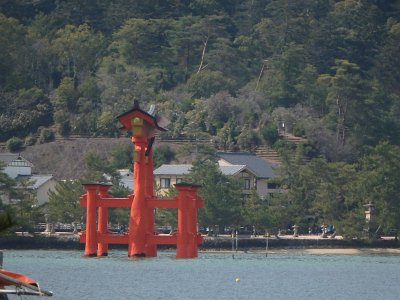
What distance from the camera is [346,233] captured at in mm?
81562

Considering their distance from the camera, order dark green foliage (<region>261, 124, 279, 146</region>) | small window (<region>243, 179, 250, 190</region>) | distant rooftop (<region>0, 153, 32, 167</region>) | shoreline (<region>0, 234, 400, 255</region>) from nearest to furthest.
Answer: shoreline (<region>0, 234, 400, 255</region>)
small window (<region>243, 179, 250, 190</region>)
distant rooftop (<region>0, 153, 32, 167</region>)
dark green foliage (<region>261, 124, 279, 146</region>)

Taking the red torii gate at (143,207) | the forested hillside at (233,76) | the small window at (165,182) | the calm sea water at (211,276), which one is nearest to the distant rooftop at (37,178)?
the small window at (165,182)

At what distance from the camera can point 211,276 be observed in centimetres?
6050

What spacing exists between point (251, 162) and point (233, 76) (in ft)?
57.7

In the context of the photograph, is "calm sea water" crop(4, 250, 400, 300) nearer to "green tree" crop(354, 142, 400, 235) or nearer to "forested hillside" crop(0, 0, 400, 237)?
"green tree" crop(354, 142, 400, 235)

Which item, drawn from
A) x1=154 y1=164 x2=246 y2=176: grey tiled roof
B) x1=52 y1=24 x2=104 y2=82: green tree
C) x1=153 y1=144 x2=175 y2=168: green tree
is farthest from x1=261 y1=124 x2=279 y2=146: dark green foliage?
x1=52 y1=24 x2=104 y2=82: green tree

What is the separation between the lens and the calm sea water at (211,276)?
52.3m

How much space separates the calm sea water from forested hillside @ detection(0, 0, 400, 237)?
12417mm

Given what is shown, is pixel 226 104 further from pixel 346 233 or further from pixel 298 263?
pixel 298 263

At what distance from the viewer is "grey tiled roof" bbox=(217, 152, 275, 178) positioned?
306 ft

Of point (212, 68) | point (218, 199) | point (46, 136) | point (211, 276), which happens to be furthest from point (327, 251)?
point (212, 68)

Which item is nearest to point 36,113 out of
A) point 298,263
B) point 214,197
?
point 214,197

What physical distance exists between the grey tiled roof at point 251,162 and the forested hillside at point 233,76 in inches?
74.0

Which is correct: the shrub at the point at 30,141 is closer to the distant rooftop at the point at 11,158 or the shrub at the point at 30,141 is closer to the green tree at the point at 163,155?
the distant rooftop at the point at 11,158
